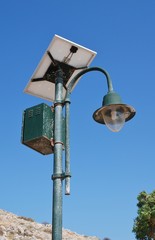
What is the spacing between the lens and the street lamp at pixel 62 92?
4.17m

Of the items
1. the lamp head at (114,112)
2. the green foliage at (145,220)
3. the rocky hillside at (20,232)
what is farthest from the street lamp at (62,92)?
the green foliage at (145,220)

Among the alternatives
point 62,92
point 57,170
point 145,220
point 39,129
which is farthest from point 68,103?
point 145,220

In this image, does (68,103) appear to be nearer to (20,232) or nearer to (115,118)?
(115,118)

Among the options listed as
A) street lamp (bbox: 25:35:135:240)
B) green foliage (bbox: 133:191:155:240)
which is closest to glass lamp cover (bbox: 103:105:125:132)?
street lamp (bbox: 25:35:135:240)

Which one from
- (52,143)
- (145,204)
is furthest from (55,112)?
(145,204)

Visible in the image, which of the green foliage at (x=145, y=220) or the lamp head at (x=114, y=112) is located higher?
the green foliage at (x=145, y=220)

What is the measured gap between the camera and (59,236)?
3869 mm

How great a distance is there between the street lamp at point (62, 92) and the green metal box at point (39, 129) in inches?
3.4

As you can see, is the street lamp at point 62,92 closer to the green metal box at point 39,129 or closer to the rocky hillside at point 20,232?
the green metal box at point 39,129

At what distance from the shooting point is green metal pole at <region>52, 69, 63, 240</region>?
3924 mm

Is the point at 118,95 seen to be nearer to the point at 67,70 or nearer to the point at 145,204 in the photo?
the point at 67,70

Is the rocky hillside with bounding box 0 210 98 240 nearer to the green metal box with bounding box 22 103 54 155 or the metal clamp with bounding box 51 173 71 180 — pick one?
the green metal box with bounding box 22 103 54 155

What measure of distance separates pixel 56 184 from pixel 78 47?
196cm

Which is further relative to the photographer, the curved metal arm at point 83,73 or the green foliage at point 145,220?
the green foliage at point 145,220
